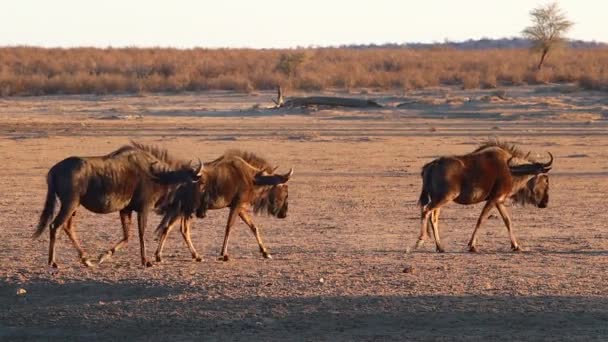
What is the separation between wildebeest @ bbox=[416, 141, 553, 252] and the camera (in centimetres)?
1381

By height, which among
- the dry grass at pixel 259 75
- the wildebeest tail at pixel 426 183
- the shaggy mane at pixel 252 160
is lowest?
the dry grass at pixel 259 75

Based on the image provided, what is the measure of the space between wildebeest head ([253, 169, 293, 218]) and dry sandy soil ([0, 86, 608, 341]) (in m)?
0.46

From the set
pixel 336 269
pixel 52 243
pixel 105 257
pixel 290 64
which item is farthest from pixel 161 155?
pixel 290 64

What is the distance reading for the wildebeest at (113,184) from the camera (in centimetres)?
1235

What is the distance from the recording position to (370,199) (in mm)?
19094

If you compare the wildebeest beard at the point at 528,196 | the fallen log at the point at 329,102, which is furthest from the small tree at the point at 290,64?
the wildebeest beard at the point at 528,196

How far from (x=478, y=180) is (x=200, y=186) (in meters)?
3.23

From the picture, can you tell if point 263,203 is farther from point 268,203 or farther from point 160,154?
point 160,154

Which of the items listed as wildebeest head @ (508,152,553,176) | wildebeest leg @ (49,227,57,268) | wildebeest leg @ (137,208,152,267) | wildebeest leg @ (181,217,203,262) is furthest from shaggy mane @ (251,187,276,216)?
wildebeest head @ (508,152,553,176)

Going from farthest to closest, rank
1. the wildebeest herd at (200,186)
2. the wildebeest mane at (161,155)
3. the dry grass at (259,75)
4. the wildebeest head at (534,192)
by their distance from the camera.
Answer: the dry grass at (259,75) → the wildebeest head at (534,192) → the wildebeest mane at (161,155) → the wildebeest herd at (200,186)

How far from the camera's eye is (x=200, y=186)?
1305cm

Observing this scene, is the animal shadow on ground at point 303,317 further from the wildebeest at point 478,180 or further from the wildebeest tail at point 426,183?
the wildebeest tail at point 426,183

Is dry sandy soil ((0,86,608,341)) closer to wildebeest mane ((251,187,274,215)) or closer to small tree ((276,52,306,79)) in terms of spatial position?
wildebeest mane ((251,187,274,215))

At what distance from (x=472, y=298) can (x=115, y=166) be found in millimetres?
4082
